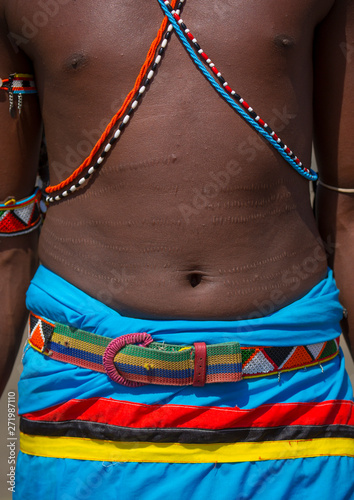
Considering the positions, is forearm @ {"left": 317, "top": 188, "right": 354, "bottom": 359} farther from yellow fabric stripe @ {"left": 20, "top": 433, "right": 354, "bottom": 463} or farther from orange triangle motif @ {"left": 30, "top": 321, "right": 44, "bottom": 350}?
orange triangle motif @ {"left": 30, "top": 321, "right": 44, "bottom": 350}

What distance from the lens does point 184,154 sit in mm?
1479

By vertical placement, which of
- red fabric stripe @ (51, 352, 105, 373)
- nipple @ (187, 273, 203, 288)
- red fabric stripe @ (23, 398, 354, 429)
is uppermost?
nipple @ (187, 273, 203, 288)

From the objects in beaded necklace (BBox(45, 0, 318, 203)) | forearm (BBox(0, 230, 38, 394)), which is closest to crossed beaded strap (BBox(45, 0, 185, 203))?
beaded necklace (BBox(45, 0, 318, 203))

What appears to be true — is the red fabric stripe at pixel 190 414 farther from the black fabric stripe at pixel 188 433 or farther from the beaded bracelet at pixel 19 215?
the beaded bracelet at pixel 19 215

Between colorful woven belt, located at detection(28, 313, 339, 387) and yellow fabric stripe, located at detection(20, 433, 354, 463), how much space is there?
0.16m

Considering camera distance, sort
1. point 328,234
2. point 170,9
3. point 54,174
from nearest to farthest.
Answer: point 170,9 < point 54,174 < point 328,234

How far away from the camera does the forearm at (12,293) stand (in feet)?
5.86

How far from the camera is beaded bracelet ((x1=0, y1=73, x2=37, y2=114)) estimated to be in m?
1.64

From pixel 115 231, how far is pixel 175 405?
0.46 m

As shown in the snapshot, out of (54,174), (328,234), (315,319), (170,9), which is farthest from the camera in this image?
(328,234)

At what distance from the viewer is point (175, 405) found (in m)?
1.48

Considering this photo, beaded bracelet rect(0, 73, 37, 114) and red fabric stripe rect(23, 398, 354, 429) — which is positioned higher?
beaded bracelet rect(0, 73, 37, 114)

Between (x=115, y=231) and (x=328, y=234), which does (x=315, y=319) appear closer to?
(x=328, y=234)

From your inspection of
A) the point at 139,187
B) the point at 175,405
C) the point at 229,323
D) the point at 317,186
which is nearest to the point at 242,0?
the point at 139,187
